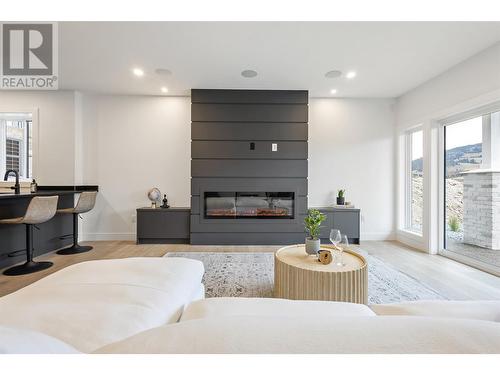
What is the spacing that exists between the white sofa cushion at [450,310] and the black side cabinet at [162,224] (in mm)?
3242

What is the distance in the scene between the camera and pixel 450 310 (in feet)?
3.09

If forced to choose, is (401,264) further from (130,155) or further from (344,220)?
(130,155)

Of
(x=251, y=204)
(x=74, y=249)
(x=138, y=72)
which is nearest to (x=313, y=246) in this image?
(x=251, y=204)

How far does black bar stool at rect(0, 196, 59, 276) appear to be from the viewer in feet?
8.27

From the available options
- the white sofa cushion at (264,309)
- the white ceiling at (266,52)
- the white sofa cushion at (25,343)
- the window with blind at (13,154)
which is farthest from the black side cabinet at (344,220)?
the window with blind at (13,154)

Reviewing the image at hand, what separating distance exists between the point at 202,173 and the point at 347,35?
273 centimetres

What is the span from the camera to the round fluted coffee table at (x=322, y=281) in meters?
1.57

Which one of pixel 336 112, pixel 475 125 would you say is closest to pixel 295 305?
pixel 475 125

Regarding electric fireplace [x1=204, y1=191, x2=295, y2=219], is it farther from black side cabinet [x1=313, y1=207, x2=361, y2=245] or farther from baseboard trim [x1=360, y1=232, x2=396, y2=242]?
baseboard trim [x1=360, y1=232, x2=396, y2=242]

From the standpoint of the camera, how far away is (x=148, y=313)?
2.82 feet

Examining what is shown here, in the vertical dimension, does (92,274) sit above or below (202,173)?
below

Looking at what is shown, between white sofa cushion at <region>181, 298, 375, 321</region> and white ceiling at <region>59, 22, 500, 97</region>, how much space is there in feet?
8.08

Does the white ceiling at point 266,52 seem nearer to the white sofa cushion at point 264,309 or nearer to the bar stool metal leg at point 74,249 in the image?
the bar stool metal leg at point 74,249
